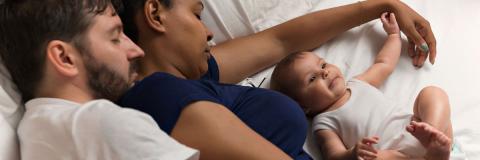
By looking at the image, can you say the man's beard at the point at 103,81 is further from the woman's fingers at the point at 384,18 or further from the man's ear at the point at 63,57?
the woman's fingers at the point at 384,18

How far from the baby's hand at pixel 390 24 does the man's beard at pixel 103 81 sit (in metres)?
0.75

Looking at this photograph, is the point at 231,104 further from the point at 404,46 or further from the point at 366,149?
the point at 404,46

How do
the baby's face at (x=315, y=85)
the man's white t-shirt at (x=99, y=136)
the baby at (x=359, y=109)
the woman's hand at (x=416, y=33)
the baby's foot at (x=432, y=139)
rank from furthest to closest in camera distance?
the woman's hand at (x=416, y=33) < the baby's face at (x=315, y=85) < the baby at (x=359, y=109) < the baby's foot at (x=432, y=139) < the man's white t-shirt at (x=99, y=136)

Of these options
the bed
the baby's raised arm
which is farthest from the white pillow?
the baby's raised arm

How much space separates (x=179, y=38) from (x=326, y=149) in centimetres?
39

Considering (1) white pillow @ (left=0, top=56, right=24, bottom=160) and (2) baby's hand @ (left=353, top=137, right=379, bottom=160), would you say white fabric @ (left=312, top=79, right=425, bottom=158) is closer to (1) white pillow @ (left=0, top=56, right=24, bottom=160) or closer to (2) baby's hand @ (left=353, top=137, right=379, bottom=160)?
(2) baby's hand @ (left=353, top=137, right=379, bottom=160)

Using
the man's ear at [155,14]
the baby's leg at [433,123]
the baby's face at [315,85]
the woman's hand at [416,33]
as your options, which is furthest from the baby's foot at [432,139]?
the man's ear at [155,14]

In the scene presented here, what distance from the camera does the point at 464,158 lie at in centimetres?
120

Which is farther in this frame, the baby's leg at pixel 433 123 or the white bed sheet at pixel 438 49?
the white bed sheet at pixel 438 49

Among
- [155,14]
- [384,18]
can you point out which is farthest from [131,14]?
[384,18]

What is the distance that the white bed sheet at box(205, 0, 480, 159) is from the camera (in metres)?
1.36

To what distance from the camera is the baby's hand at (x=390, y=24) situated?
147cm

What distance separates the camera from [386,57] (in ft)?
4.68

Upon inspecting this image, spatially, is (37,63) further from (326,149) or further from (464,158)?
(464,158)
